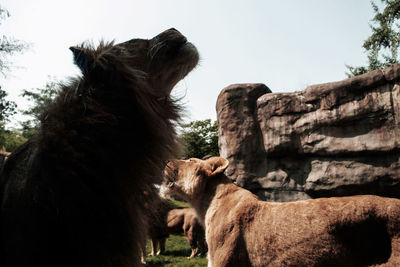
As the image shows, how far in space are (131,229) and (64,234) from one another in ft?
0.95

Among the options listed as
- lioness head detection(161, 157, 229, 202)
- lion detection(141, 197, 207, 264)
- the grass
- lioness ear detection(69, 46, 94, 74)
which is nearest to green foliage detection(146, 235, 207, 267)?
the grass

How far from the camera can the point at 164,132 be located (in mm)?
1492

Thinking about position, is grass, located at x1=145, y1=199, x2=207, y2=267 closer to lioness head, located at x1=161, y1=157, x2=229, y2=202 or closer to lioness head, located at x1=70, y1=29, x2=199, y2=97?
lioness head, located at x1=161, y1=157, x2=229, y2=202

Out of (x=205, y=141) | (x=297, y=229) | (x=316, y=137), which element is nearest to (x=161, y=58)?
(x=297, y=229)

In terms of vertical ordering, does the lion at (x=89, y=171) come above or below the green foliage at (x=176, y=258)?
above

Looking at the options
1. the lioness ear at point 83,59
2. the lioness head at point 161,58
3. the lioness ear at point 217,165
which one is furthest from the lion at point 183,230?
the lioness ear at point 83,59

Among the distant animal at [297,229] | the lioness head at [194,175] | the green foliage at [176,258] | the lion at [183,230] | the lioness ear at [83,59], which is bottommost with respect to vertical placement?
the green foliage at [176,258]

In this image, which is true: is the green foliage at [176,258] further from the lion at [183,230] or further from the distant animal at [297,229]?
the distant animal at [297,229]

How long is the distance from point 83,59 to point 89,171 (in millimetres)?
534

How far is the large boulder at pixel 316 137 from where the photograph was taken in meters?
6.11

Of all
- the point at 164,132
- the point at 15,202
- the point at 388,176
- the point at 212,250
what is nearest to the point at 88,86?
the point at 164,132

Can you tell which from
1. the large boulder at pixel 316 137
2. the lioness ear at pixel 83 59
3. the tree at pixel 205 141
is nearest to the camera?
the lioness ear at pixel 83 59

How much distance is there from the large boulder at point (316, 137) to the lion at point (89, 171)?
6.08m

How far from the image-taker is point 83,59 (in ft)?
4.34
